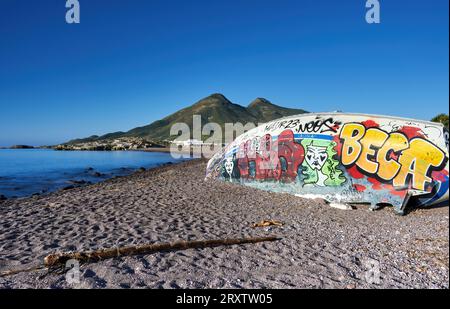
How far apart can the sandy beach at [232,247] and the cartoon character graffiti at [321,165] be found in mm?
1297

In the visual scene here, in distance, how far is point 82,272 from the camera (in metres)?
5.39

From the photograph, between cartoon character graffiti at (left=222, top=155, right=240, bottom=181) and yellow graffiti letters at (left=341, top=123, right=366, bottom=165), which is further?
cartoon character graffiti at (left=222, top=155, right=240, bottom=181)

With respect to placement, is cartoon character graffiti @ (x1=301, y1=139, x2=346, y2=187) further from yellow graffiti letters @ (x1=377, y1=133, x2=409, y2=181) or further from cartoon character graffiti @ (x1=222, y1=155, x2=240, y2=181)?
cartoon character graffiti @ (x1=222, y1=155, x2=240, y2=181)

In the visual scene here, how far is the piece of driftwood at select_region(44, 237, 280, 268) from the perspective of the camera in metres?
5.51

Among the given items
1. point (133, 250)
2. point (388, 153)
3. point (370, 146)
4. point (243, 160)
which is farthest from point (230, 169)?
point (133, 250)

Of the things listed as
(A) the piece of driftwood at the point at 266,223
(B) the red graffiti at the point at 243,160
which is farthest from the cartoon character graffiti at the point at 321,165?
(A) the piece of driftwood at the point at 266,223

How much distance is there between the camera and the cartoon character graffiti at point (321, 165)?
13.5 metres

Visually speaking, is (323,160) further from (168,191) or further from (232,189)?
(168,191)

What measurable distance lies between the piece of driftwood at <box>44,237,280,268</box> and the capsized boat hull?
6.90 meters

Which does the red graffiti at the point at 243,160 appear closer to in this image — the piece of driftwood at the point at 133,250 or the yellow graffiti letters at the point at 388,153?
the yellow graffiti letters at the point at 388,153

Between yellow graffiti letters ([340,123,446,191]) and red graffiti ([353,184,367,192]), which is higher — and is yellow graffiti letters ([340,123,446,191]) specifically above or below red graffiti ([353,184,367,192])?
above

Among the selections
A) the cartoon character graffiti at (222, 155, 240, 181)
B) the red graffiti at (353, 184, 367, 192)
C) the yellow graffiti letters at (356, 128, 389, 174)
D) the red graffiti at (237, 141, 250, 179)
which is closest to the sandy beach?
the red graffiti at (353, 184, 367, 192)
